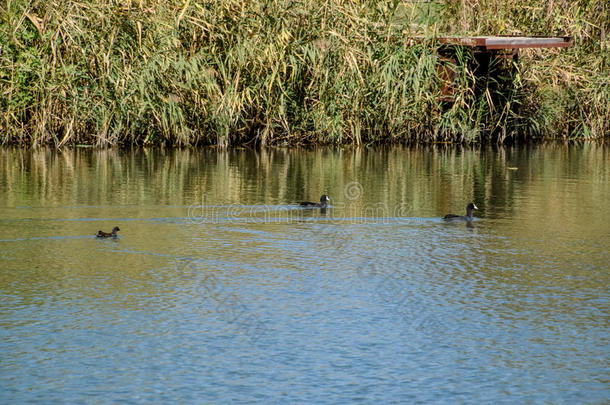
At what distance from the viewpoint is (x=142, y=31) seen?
22.8m

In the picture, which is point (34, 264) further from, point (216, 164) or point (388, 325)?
point (216, 164)

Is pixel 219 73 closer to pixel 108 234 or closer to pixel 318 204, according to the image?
pixel 318 204

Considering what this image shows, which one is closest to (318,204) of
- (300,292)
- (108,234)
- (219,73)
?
(108,234)

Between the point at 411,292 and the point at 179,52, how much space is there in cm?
1465

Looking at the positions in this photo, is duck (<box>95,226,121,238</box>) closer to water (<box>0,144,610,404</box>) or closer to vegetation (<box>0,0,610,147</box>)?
water (<box>0,144,610,404</box>)

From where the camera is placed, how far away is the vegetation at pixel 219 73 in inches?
888

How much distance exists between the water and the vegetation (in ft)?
17.2

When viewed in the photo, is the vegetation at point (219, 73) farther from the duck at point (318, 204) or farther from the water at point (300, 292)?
the duck at point (318, 204)

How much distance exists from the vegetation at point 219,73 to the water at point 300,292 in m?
5.24

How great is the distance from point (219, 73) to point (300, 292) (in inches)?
573

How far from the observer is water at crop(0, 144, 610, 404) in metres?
6.73

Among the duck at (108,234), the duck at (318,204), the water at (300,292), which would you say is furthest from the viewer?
the duck at (318,204)

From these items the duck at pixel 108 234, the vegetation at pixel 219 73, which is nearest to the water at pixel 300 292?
the duck at pixel 108 234

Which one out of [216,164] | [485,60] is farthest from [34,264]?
[485,60]
